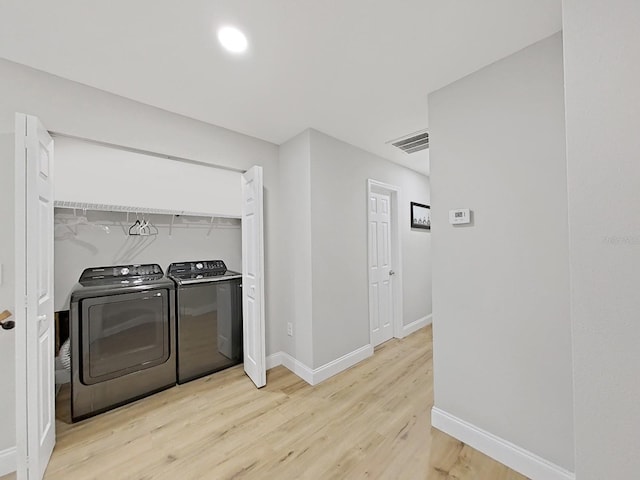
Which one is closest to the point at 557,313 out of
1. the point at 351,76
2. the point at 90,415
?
the point at 351,76

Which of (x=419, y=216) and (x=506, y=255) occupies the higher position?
(x=419, y=216)

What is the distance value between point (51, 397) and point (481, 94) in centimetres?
355

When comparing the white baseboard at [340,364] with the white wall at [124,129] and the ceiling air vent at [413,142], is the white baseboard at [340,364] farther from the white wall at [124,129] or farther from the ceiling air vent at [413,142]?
the ceiling air vent at [413,142]

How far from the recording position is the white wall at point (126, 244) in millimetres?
2363

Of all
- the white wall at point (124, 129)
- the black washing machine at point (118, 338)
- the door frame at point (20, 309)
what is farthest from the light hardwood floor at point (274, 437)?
the white wall at point (124, 129)

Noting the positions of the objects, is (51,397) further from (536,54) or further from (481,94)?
(536,54)

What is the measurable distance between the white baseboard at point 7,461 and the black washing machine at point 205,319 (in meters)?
1.06

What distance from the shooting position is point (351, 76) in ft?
6.07

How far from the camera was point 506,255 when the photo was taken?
1630mm

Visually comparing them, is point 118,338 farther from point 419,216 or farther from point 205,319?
point 419,216

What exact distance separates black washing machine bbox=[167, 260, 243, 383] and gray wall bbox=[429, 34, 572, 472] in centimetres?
205

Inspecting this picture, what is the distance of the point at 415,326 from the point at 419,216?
1.71 meters

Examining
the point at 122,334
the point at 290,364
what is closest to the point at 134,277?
the point at 122,334

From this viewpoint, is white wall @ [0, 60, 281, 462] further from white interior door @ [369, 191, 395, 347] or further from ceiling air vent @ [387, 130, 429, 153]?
ceiling air vent @ [387, 130, 429, 153]
